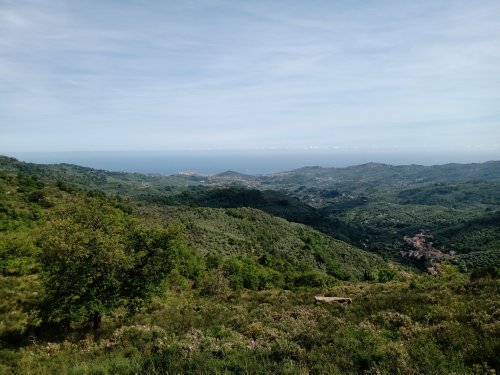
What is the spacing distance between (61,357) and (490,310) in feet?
54.3

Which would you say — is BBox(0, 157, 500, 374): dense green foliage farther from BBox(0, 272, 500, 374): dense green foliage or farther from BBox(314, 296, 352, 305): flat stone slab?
BBox(314, 296, 352, 305): flat stone slab

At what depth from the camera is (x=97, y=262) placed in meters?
17.9

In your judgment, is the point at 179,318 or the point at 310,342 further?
the point at 179,318

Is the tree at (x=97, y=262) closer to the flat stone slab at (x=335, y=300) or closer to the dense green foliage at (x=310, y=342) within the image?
the dense green foliage at (x=310, y=342)

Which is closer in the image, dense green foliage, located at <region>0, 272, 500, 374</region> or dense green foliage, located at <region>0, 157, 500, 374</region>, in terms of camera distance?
dense green foliage, located at <region>0, 272, 500, 374</region>

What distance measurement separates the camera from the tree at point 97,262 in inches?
686

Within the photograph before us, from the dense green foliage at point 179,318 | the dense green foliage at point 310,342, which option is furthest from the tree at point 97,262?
the dense green foliage at point 310,342

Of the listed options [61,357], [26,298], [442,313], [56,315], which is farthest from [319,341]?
[26,298]

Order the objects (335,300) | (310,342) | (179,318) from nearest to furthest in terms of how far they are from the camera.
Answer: (310,342)
(179,318)
(335,300)

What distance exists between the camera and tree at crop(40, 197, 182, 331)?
57.2 ft

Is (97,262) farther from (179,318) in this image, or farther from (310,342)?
(310,342)

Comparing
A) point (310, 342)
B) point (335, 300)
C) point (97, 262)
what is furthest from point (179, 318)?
point (310, 342)

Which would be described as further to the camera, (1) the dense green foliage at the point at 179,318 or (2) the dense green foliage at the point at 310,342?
(1) the dense green foliage at the point at 179,318

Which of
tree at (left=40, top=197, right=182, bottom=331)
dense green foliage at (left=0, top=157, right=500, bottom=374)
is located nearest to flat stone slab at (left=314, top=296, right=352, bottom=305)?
dense green foliage at (left=0, top=157, right=500, bottom=374)
